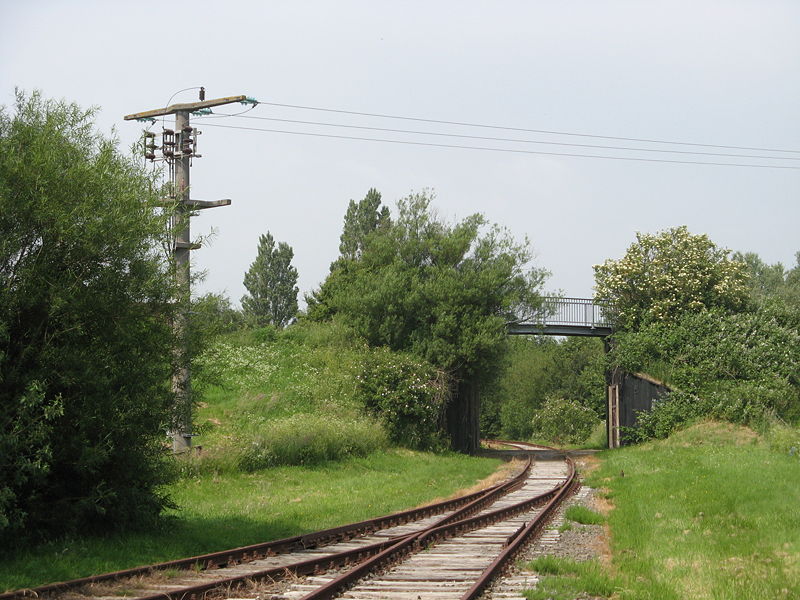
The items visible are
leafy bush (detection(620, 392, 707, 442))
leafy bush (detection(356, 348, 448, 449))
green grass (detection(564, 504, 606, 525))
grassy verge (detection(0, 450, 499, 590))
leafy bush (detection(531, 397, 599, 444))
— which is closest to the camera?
grassy verge (detection(0, 450, 499, 590))

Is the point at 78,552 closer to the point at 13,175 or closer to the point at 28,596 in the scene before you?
the point at 28,596

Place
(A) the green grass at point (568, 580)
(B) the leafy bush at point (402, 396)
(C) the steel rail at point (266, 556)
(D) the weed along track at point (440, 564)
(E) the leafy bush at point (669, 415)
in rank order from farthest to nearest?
(B) the leafy bush at point (402, 396) → (E) the leafy bush at point (669, 415) → (D) the weed along track at point (440, 564) → (A) the green grass at point (568, 580) → (C) the steel rail at point (266, 556)

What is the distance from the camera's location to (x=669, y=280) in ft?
120

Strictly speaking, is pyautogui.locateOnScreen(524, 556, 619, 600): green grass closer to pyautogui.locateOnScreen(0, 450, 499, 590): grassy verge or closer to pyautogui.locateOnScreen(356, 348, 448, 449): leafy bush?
pyautogui.locateOnScreen(0, 450, 499, 590): grassy verge

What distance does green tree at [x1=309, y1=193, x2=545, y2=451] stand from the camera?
113 feet

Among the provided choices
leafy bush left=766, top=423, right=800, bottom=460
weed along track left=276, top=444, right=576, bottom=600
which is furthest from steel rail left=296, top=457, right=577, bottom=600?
leafy bush left=766, top=423, right=800, bottom=460

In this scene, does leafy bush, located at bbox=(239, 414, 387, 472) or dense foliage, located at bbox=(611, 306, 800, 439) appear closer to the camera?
leafy bush, located at bbox=(239, 414, 387, 472)

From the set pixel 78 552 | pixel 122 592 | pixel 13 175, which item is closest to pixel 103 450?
pixel 78 552

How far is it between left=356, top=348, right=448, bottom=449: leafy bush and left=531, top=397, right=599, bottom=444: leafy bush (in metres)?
23.9

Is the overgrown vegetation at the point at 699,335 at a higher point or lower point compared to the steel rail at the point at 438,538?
higher

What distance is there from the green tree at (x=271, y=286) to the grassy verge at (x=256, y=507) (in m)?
41.6

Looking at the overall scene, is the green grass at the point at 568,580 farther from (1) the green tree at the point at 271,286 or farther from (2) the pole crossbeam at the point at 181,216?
(1) the green tree at the point at 271,286

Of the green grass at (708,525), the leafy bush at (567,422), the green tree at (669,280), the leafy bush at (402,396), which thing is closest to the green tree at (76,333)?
the green grass at (708,525)

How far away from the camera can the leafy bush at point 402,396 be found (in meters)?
31.5
